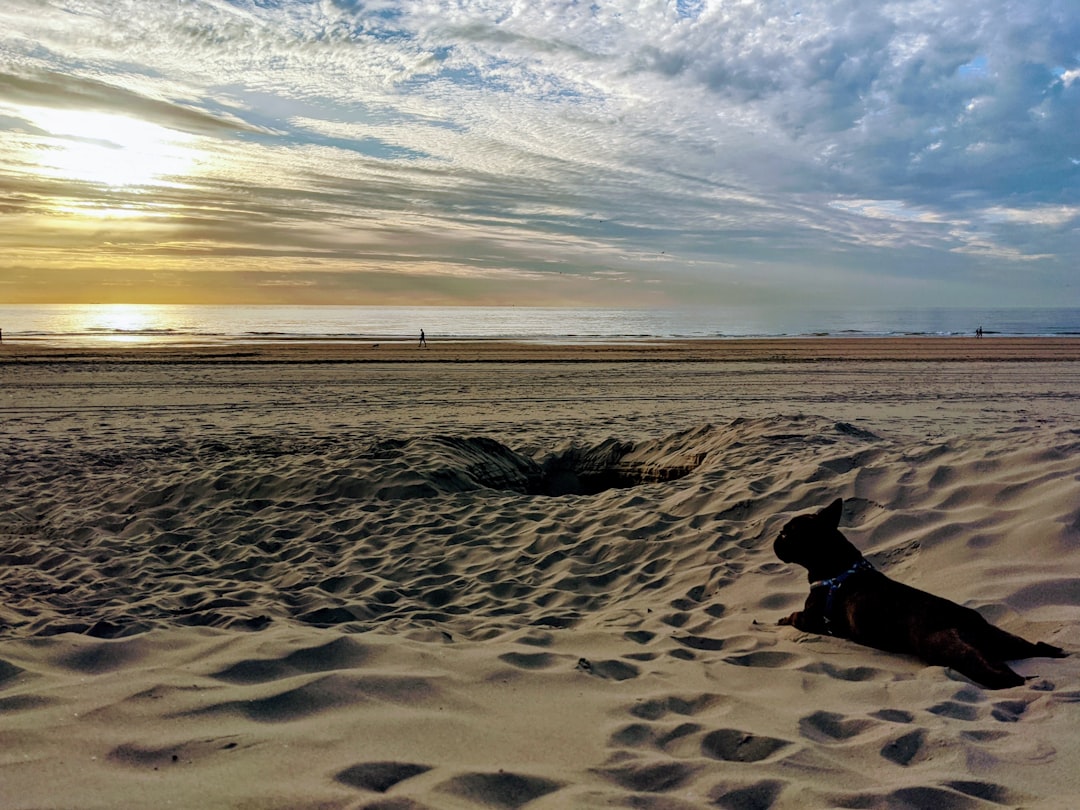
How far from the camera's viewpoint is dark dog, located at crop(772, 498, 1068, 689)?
149 inches

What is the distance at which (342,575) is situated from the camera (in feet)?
19.7

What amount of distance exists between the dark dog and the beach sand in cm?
11

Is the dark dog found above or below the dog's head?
below

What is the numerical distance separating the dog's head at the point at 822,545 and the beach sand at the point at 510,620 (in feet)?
1.34

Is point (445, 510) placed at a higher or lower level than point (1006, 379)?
lower

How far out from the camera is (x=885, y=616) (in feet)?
13.4

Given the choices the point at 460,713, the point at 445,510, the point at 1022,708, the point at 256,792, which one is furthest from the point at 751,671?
the point at 445,510

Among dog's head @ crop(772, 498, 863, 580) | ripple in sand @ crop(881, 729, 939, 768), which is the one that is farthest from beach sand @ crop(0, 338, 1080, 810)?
dog's head @ crop(772, 498, 863, 580)

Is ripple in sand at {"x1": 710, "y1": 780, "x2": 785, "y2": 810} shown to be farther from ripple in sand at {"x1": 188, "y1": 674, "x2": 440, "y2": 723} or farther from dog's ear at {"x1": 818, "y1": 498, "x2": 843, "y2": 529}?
dog's ear at {"x1": 818, "y1": 498, "x2": 843, "y2": 529}

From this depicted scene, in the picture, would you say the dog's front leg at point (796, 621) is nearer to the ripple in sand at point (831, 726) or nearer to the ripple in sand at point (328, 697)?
the ripple in sand at point (831, 726)

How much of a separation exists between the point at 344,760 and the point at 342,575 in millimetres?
3394

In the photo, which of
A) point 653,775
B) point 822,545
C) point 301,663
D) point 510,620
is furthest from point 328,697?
point 822,545

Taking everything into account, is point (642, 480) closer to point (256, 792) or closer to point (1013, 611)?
point (1013, 611)

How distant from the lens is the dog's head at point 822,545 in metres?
4.40
